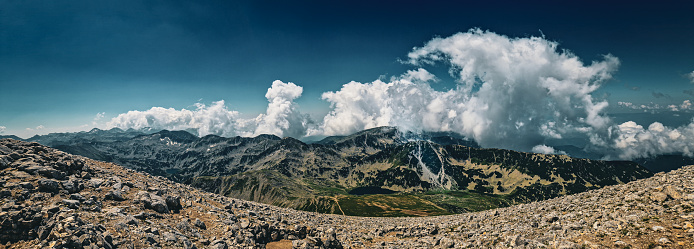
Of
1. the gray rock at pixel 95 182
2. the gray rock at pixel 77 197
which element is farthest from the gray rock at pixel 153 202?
the gray rock at pixel 77 197

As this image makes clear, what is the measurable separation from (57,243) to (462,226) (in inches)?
1836

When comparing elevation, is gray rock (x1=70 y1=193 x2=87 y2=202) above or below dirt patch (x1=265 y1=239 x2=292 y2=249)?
above

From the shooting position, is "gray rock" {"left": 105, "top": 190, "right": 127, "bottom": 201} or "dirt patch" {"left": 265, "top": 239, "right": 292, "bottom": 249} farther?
"dirt patch" {"left": 265, "top": 239, "right": 292, "bottom": 249}

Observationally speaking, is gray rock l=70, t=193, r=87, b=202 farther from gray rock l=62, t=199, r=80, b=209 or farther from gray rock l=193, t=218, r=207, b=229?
gray rock l=193, t=218, r=207, b=229

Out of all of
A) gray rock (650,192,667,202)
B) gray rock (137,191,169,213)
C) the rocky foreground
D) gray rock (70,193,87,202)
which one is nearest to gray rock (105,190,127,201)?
the rocky foreground

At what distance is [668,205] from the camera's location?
24.6m

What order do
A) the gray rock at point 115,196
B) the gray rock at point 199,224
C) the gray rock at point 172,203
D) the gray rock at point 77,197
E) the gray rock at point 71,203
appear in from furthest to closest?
the gray rock at point 172,203
the gray rock at point 199,224
the gray rock at point 115,196
the gray rock at point 77,197
the gray rock at point 71,203

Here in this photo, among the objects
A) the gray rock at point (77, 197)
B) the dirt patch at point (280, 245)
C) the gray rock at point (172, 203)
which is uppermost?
the gray rock at point (77, 197)

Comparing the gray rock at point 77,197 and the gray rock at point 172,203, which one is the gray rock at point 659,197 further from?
the gray rock at point 77,197

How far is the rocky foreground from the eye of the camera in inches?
792

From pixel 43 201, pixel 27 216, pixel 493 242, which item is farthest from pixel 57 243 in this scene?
pixel 493 242

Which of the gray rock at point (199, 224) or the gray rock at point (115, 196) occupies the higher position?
the gray rock at point (115, 196)

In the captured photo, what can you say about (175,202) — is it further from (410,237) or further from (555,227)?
(555,227)

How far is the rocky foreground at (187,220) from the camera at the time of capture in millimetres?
20125
